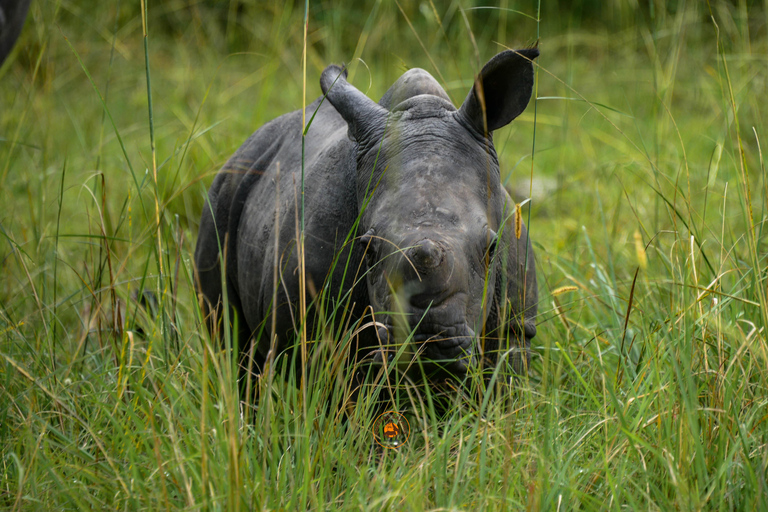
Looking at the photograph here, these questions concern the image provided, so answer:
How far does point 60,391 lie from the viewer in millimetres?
2453

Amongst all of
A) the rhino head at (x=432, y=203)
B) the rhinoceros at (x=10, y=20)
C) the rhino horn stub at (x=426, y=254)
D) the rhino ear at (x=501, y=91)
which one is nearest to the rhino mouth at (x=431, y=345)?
the rhino head at (x=432, y=203)

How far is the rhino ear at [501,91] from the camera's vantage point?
2355mm

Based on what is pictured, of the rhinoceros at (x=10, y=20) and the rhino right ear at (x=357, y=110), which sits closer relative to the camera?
the rhino right ear at (x=357, y=110)

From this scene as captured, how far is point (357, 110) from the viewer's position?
2.55 meters

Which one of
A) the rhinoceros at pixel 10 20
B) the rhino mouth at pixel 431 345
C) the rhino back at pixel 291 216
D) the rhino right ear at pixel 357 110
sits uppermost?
the rhinoceros at pixel 10 20

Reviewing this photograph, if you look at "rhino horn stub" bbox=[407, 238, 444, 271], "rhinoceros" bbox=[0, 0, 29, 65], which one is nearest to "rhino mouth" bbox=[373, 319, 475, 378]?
"rhino horn stub" bbox=[407, 238, 444, 271]

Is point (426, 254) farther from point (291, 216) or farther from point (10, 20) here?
point (10, 20)

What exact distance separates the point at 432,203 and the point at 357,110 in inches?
21.0

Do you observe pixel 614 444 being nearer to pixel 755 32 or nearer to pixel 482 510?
pixel 482 510

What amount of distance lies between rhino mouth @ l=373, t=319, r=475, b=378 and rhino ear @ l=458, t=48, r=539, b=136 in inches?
26.5

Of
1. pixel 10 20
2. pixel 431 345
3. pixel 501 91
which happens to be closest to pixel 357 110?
pixel 501 91

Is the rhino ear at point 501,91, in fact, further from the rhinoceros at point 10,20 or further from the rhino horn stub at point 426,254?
the rhinoceros at point 10,20

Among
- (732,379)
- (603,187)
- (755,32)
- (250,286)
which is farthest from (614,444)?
(755,32)

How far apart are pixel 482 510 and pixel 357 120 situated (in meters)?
1.35
